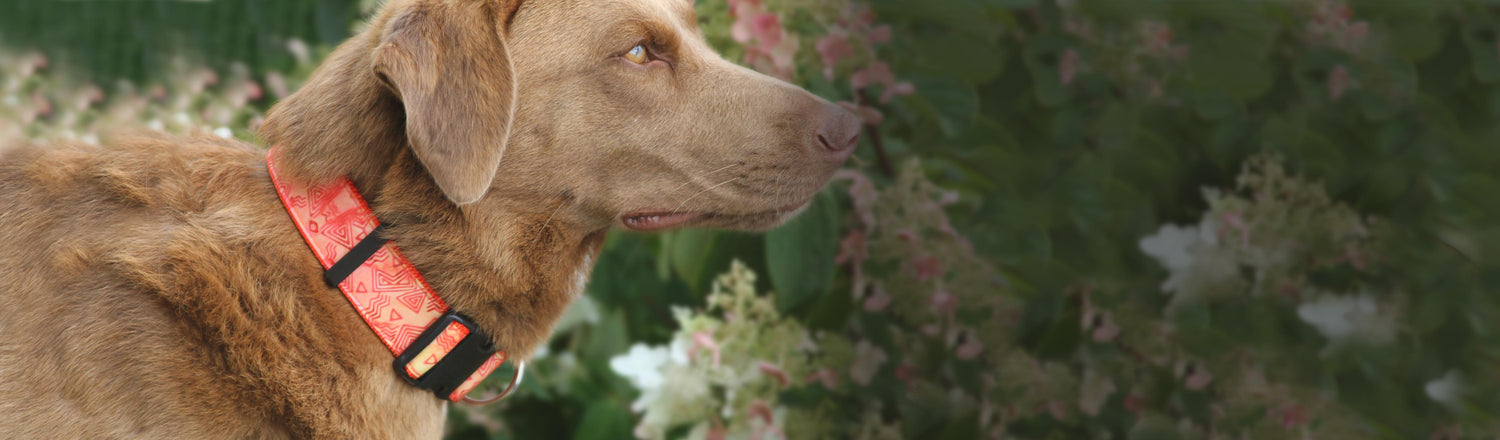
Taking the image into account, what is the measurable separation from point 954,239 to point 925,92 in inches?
18.4

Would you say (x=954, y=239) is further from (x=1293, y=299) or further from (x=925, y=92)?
(x=1293, y=299)

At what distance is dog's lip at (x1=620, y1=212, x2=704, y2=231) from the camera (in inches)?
96.7

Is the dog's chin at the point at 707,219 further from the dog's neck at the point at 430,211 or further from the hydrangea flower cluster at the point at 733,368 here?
the hydrangea flower cluster at the point at 733,368

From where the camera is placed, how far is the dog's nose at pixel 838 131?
2.45 m

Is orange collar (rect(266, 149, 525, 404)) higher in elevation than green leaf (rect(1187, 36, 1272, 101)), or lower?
lower

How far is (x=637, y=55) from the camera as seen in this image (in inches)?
95.4

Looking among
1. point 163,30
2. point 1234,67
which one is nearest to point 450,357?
point 1234,67

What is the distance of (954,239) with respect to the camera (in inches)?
139

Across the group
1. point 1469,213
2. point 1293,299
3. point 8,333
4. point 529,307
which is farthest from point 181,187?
point 1469,213

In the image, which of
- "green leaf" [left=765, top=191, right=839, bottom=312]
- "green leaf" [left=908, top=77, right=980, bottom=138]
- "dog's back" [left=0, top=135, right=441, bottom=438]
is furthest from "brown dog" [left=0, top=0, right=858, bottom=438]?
"green leaf" [left=908, top=77, right=980, bottom=138]

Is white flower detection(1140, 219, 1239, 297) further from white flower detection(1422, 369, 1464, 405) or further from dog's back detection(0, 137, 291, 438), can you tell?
dog's back detection(0, 137, 291, 438)

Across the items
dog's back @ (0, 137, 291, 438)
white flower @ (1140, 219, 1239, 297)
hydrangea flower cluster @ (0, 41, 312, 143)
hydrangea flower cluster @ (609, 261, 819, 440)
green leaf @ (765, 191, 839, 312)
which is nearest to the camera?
dog's back @ (0, 137, 291, 438)

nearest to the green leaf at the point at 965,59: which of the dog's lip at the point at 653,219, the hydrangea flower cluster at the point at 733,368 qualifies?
the hydrangea flower cluster at the point at 733,368

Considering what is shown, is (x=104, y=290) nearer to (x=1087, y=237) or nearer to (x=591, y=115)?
(x=591, y=115)
